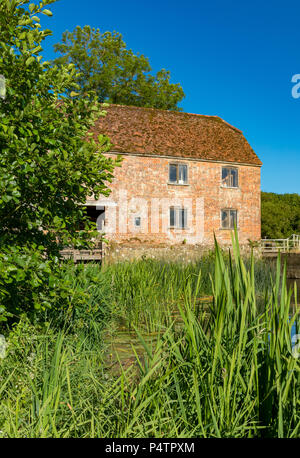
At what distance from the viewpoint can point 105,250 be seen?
74.2 ft

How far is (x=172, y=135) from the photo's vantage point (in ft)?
91.1

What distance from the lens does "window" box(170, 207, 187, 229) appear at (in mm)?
26844

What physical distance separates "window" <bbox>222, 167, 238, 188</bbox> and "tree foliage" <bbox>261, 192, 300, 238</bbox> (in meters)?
13.9

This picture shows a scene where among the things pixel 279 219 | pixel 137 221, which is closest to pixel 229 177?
pixel 137 221

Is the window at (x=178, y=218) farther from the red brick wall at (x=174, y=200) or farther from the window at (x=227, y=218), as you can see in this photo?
the window at (x=227, y=218)

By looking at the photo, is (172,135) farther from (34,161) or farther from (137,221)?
(34,161)

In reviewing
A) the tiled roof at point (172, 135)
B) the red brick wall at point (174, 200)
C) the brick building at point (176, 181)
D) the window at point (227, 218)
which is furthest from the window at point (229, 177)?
the window at point (227, 218)

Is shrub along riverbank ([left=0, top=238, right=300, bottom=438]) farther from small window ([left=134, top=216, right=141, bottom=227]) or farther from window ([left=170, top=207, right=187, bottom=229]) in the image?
window ([left=170, top=207, right=187, bottom=229])

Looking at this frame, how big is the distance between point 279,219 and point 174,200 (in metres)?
18.8

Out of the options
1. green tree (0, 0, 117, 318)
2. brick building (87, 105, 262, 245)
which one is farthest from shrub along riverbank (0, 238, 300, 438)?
Result: brick building (87, 105, 262, 245)

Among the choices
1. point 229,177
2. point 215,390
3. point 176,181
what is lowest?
point 215,390

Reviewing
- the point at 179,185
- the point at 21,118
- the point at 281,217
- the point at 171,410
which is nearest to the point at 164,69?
the point at 179,185

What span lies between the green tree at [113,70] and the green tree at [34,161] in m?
30.5

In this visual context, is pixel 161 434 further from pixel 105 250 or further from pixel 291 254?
pixel 291 254
